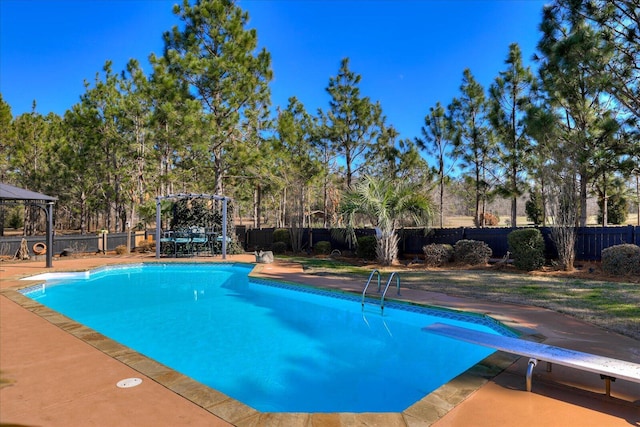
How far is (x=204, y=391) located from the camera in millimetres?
2926

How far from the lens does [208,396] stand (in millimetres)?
→ 2844

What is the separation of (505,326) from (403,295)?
7.57 ft

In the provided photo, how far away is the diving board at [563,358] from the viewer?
2.63 m

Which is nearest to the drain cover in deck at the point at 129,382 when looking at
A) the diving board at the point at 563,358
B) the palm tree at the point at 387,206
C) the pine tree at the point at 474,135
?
the diving board at the point at 563,358

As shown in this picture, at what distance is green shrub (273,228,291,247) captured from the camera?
1792cm

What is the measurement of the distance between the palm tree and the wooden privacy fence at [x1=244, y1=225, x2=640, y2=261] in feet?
4.72

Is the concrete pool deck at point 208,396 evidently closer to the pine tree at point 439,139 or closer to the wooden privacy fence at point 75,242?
the wooden privacy fence at point 75,242

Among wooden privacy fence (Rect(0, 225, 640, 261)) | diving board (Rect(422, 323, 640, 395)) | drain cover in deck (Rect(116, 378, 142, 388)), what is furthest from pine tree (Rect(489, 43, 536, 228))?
drain cover in deck (Rect(116, 378, 142, 388))

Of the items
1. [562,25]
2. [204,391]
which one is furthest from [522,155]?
[204,391]

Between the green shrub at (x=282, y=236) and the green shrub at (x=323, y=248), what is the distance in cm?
210

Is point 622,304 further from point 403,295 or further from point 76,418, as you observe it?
point 76,418

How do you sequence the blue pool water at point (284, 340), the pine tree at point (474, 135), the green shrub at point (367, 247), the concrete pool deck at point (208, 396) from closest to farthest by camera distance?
the concrete pool deck at point (208, 396) → the blue pool water at point (284, 340) → the green shrub at point (367, 247) → the pine tree at point (474, 135)

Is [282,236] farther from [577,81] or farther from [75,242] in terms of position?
[577,81]

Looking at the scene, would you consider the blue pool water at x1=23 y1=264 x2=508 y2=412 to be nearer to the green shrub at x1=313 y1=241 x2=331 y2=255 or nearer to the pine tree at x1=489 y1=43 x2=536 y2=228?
the green shrub at x1=313 y1=241 x2=331 y2=255
